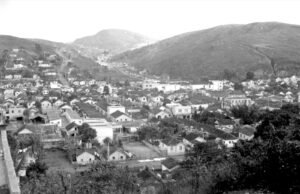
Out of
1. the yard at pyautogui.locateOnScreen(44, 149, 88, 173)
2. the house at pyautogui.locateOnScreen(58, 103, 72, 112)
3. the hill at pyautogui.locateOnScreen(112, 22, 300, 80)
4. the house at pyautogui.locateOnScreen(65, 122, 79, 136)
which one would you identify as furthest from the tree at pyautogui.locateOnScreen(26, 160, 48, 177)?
the hill at pyautogui.locateOnScreen(112, 22, 300, 80)

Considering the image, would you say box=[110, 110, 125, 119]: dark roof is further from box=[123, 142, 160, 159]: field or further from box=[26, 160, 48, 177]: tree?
box=[26, 160, 48, 177]: tree

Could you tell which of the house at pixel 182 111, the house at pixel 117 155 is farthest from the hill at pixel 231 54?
the house at pixel 117 155

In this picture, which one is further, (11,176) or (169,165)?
(169,165)

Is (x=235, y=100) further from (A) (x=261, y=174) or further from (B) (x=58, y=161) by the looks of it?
(A) (x=261, y=174)

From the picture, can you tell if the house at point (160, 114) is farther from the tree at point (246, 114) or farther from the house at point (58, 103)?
the house at point (58, 103)

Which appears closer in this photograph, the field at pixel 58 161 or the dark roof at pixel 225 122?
the field at pixel 58 161

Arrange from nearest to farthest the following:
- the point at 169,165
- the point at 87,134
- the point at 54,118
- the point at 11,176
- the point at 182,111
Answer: the point at 11,176 → the point at 169,165 → the point at 87,134 → the point at 54,118 → the point at 182,111

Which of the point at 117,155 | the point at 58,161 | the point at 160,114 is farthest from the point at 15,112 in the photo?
the point at 117,155
